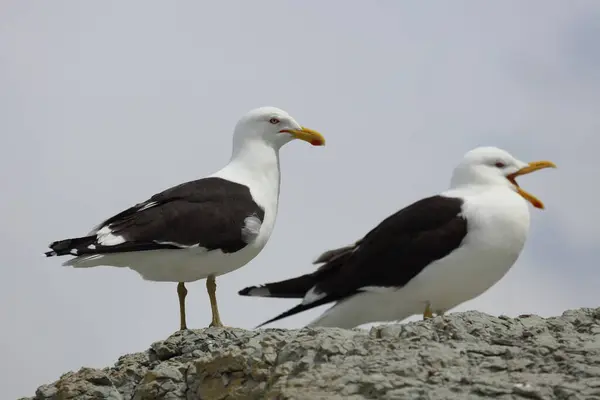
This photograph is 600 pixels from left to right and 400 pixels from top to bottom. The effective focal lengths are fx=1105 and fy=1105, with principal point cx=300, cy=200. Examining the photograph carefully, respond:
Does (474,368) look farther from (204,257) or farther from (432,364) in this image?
(204,257)

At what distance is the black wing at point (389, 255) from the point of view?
422 inches

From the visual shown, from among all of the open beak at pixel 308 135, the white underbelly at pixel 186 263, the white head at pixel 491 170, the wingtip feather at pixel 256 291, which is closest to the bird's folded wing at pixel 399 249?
the white head at pixel 491 170

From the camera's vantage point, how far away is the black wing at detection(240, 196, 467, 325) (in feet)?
35.2

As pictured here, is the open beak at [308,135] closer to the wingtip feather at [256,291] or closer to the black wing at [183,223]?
the black wing at [183,223]

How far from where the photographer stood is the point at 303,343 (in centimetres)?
721

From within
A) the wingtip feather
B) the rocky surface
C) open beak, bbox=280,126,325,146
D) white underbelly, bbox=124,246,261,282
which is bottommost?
the rocky surface

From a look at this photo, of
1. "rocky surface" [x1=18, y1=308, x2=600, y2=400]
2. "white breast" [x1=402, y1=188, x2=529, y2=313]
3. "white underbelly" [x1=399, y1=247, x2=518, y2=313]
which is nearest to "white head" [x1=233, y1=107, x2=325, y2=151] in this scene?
"white breast" [x1=402, y1=188, x2=529, y2=313]

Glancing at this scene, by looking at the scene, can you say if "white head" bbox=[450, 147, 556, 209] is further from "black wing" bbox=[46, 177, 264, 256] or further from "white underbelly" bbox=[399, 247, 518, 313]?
"black wing" bbox=[46, 177, 264, 256]

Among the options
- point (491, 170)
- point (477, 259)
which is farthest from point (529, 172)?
point (477, 259)

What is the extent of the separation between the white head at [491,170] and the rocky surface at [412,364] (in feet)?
9.38

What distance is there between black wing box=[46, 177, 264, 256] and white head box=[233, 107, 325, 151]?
3.41ft

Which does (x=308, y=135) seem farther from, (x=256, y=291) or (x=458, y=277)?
(x=458, y=277)

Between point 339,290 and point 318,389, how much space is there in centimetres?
459

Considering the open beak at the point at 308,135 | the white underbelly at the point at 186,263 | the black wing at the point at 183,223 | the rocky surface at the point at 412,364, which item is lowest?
the rocky surface at the point at 412,364
